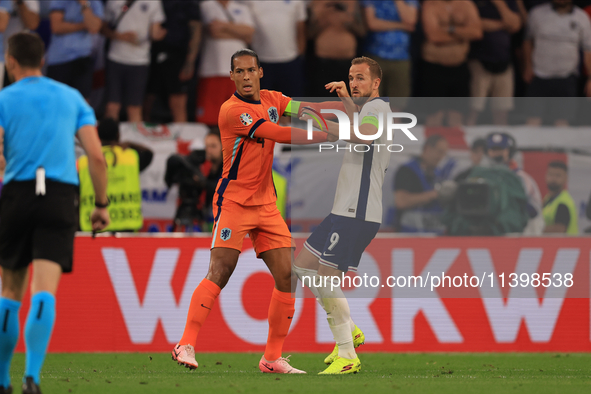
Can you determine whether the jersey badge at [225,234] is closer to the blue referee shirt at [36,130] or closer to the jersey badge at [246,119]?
the jersey badge at [246,119]

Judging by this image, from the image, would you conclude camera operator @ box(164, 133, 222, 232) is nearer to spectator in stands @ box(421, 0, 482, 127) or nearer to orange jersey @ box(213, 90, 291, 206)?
orange jersey @ box(213, 90, 291, 206)

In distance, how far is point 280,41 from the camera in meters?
10.3

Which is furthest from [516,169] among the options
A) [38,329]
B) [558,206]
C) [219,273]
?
[38,329]

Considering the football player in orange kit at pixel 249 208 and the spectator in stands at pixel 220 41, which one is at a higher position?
the spectator in stands at pixel 220 41

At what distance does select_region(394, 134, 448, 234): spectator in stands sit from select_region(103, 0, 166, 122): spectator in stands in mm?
3673

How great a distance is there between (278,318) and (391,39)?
17.6 ft

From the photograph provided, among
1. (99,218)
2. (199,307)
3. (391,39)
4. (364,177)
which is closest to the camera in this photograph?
(99,218)

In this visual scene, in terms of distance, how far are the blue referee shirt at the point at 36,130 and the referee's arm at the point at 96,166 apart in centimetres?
10

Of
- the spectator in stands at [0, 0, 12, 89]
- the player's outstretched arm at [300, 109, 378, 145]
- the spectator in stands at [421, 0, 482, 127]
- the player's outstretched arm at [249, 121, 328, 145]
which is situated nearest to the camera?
the player's outstretched arm at [249, 121, 328, 145]

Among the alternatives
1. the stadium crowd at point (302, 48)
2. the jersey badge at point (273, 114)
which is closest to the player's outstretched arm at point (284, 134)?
the jersey badge at point (273, 114)

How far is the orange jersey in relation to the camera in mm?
Answer: 5793

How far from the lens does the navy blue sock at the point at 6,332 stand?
4406 millimetres

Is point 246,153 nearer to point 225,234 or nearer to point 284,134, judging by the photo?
point 284,134

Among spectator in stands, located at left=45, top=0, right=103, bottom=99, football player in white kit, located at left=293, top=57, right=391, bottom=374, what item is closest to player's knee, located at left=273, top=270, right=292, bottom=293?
football player in white kit, located at left=293, top=57, right=391, bottom=374
